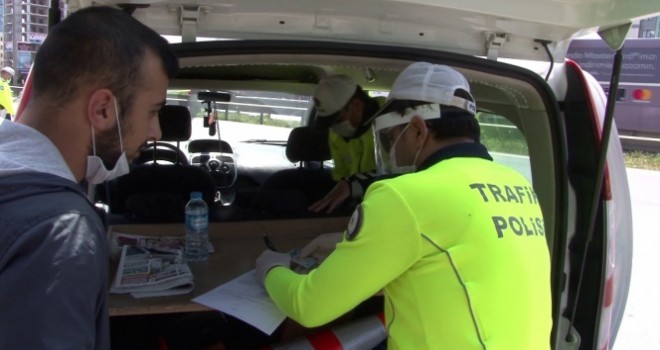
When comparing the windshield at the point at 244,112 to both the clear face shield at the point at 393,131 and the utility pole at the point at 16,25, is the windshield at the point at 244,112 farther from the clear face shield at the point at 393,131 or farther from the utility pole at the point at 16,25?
the utility pole at the point at 16,25

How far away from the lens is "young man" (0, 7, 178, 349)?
32.4 inches

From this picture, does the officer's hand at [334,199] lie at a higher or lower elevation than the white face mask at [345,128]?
lower

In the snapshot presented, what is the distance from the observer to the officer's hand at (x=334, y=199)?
3.19 meters

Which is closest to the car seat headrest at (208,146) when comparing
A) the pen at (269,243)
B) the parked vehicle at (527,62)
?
the pen at (269,243)

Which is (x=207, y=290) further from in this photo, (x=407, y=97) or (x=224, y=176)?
(x=224, y=176)

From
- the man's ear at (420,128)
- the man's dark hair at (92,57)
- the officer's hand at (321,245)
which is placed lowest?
the officer's hand at (321,245)

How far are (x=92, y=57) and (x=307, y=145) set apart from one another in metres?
3.26

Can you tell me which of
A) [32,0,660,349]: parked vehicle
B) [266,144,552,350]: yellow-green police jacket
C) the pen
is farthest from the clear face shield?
the pen

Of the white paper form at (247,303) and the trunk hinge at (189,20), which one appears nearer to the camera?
the trunk hinge at (189,20)

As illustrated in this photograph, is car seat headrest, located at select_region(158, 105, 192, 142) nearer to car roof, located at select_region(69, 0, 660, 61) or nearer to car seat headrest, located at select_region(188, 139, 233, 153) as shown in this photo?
car seat headrest, located at select_region(188, 139, 233, 153)

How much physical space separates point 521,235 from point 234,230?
1.55m

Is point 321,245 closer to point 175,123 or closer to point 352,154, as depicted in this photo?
point 352,154

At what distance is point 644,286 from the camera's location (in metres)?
5.12

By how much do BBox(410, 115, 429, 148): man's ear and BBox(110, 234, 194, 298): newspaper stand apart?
0.91 metres
